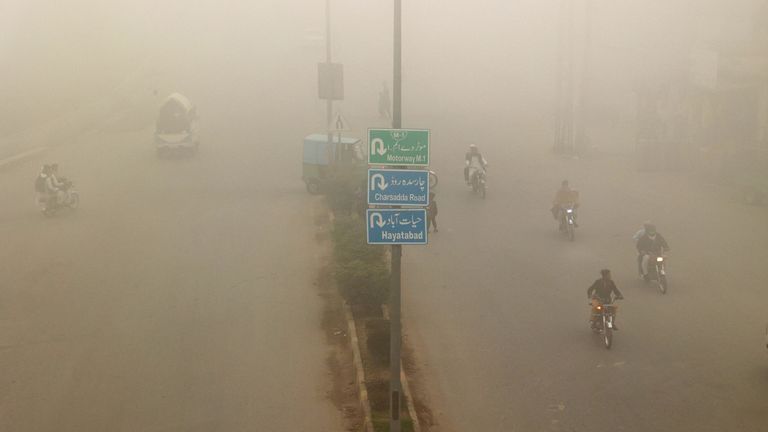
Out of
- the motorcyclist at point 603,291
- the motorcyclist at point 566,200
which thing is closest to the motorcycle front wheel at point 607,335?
the motorcyclist at point 603,291

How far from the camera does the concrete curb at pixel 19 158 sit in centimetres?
3631

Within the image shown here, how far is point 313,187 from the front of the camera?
30375mm

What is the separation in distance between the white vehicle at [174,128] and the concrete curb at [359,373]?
2160 centimetres

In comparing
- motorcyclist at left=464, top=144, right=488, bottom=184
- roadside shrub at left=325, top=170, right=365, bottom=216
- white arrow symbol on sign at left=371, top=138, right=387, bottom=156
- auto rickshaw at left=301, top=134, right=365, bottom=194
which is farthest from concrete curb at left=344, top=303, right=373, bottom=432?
auto rickshaw at left=301, top=134, right=365, bottom=194

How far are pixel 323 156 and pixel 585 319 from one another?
14430 mm

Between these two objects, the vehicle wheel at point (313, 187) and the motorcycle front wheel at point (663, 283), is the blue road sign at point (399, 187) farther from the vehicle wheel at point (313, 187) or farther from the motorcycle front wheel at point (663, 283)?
the vehicle wheel at point (313, 187)

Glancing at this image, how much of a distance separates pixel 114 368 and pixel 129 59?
5297cm

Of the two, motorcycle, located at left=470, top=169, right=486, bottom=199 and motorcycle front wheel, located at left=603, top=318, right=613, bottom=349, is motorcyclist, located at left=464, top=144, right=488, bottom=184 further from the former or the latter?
motorcycle front wheel, located at left=603, top=318, right=613, bottom=349

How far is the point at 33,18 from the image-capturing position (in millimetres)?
65562

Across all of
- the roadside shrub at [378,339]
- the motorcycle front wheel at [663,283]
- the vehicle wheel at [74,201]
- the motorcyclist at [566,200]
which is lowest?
the roadside shrub at [378,339]

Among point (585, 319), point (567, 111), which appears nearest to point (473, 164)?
point (567, 111)

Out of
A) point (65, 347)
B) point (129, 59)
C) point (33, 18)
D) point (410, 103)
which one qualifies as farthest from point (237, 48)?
point (65, 347)

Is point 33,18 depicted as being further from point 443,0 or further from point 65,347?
point 65,347

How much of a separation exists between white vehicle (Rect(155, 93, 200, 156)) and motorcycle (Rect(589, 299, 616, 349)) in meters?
24.6
